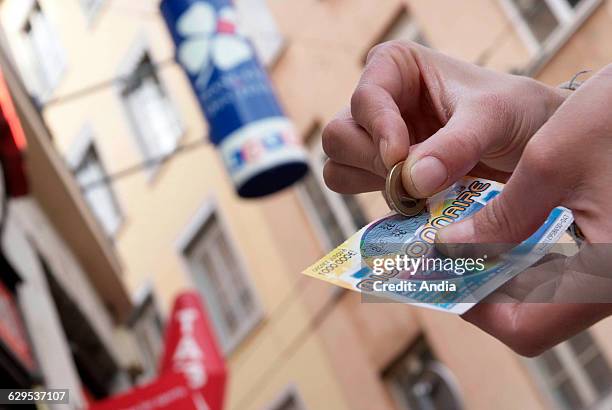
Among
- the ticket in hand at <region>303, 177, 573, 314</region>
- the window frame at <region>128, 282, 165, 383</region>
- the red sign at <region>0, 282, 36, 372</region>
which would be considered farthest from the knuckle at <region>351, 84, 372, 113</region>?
the window frame at <region>128, 282, 165, 383</region>

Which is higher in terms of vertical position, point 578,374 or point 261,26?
point 261,26

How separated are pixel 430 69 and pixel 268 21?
12.9 m

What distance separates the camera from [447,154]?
175 centimetres

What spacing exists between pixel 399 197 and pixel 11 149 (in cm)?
533

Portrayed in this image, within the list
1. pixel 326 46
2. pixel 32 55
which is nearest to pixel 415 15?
pixel 326 46

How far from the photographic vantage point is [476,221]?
1.72 meters

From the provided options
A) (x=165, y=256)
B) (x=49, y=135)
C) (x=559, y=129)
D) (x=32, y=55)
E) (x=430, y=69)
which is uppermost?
(x=32, y=55)

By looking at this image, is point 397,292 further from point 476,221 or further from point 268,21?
point 268,21

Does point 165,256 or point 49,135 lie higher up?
point 49,135

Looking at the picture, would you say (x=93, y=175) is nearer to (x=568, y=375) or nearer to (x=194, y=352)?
(x=194, y=352)

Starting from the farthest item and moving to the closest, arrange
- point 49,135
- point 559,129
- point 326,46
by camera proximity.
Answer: point 326,46, point 49,135, point 559,129

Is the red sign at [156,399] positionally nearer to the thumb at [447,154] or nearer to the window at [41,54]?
the thumb at [447,154]

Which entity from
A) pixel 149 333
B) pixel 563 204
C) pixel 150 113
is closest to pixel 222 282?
pixel 149 333

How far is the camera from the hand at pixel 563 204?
1.58 m
